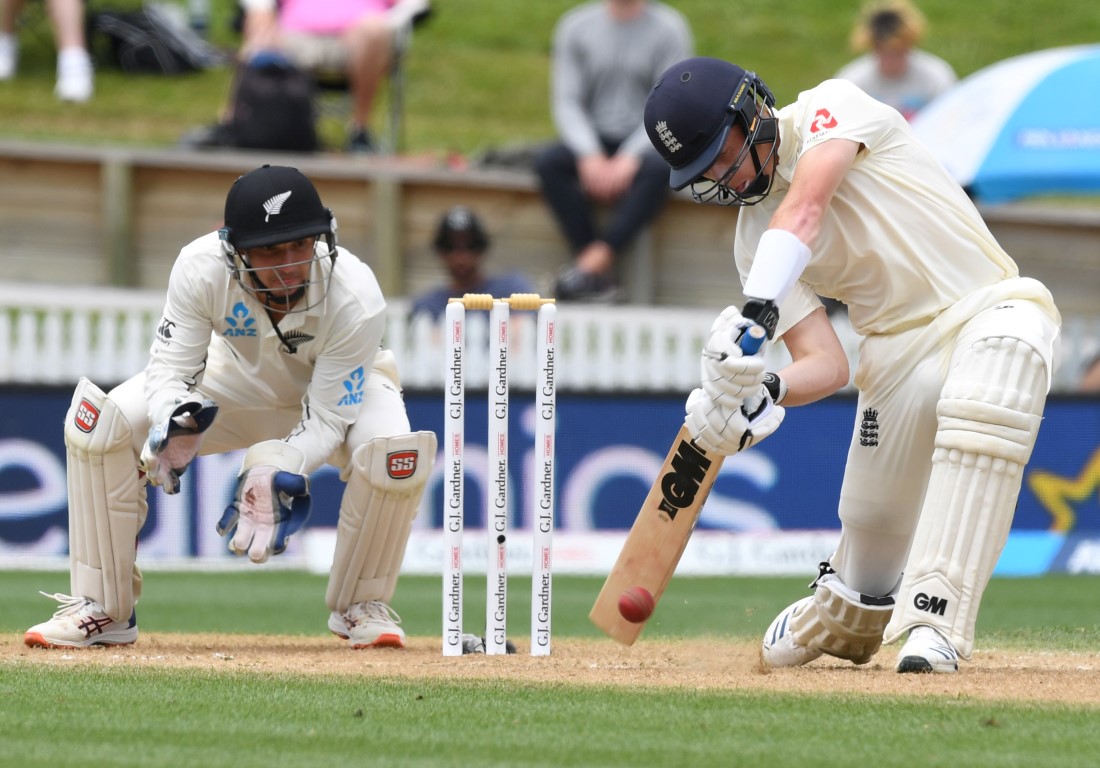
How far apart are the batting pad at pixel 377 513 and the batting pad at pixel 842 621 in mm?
→ 1297

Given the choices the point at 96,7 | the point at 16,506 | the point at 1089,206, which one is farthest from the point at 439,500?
the point at 1089,206

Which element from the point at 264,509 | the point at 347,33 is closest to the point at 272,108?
the point at 347,33

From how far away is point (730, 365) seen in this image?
438 centimetres

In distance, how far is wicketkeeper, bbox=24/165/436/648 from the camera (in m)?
5.03

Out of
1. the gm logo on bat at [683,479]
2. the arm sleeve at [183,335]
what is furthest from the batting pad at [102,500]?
the gm logo on bat at [683,479]

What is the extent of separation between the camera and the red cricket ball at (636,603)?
4953mm

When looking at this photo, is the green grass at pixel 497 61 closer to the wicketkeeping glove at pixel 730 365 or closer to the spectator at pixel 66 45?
the spectator at pixel 66 45

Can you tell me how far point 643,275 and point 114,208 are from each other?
360 cm

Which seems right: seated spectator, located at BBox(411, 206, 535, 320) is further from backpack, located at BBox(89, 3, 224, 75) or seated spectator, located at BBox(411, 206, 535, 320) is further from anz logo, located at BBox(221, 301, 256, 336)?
backpack, located at BBox(89, 3, 224, 75)

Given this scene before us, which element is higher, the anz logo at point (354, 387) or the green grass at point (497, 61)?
the green grass at point (497, 61)

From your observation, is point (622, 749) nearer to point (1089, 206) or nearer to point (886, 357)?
point (886, 357)

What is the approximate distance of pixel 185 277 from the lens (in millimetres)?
5207

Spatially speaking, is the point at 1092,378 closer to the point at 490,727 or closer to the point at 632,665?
the point at 632,665

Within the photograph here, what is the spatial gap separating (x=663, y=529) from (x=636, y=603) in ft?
0.76
